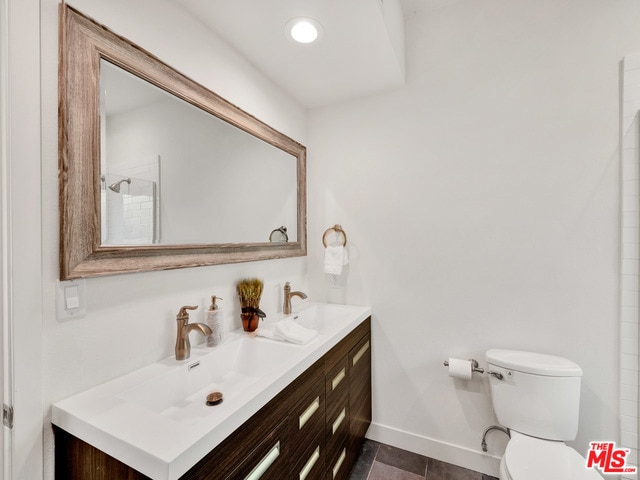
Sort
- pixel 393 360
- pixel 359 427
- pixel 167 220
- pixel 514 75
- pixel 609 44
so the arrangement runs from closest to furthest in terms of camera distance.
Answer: pixel 167 220 → pixel 609 44 → pixel 514 75 → pixel 359 427 → pixel 393 360

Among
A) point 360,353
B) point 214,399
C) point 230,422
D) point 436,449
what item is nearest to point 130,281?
point 214,399

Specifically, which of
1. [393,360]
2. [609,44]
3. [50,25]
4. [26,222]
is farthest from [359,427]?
[609,44]

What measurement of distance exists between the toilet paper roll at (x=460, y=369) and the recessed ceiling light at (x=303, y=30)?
6.11 feet

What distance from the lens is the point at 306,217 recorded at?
7.11 feet

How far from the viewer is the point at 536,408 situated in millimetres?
1383

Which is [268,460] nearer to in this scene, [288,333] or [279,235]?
[288,333]

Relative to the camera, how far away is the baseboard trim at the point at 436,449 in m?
1.67

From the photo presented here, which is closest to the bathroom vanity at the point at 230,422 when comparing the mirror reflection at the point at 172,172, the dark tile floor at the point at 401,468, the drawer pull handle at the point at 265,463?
the drawer pull handle at the point at 265,463

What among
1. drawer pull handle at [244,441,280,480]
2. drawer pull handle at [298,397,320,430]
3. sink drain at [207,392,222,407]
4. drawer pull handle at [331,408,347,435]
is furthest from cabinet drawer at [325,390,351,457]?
sink drain at [207,392,222,407]

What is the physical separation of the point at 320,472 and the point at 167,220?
1231 millimetres

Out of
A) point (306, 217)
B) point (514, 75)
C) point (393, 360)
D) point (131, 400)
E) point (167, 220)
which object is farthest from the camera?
point (306, 217)

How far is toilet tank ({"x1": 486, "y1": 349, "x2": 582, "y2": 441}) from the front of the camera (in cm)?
135

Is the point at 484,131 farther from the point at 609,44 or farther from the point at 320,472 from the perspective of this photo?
the point at 320,472

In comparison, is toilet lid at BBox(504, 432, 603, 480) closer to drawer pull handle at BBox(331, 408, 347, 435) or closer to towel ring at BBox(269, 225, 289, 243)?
drawer pull handle at BBox(331, 408, 347, 435)
